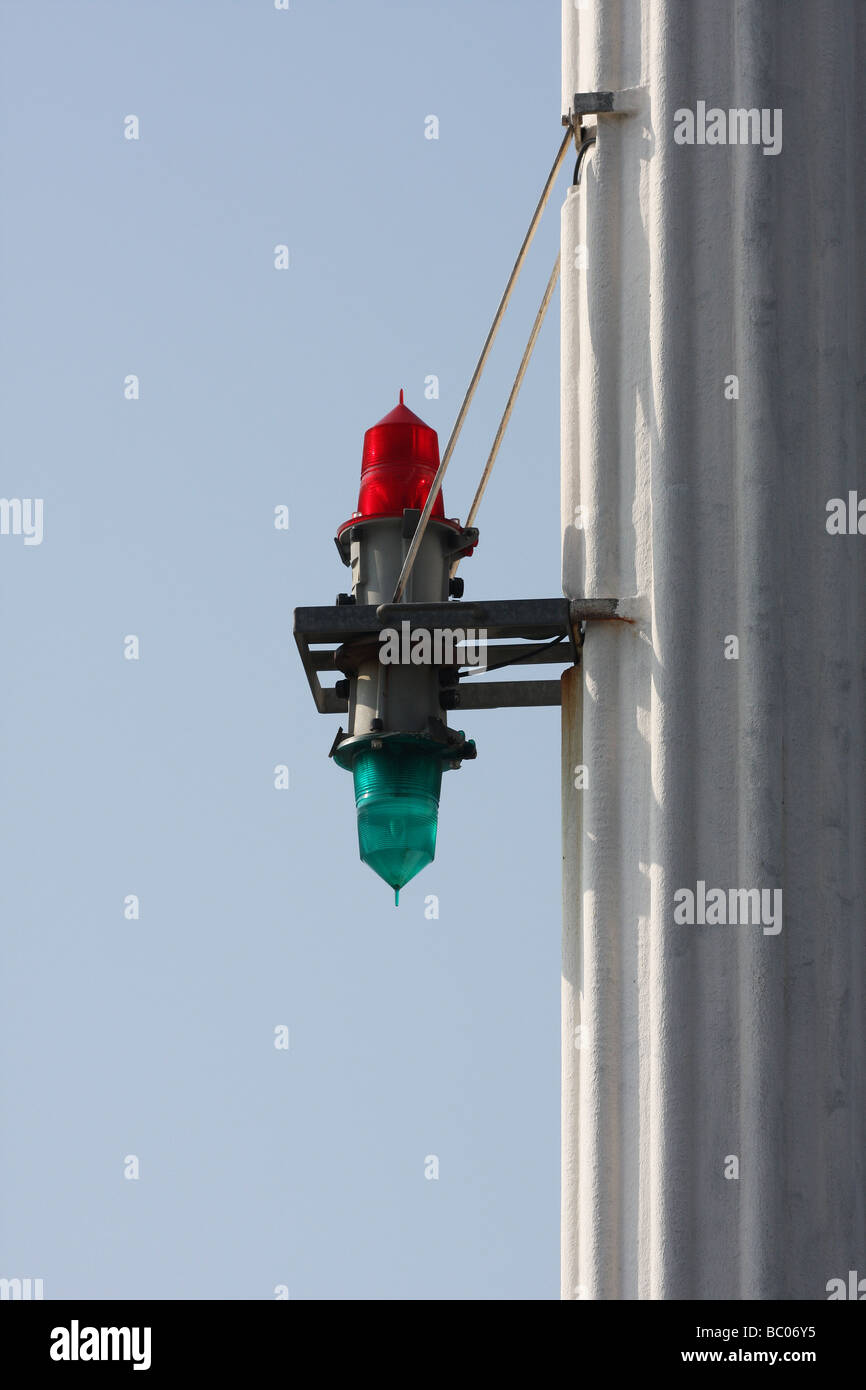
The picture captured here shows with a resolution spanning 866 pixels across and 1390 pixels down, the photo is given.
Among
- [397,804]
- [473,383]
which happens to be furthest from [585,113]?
[397,804]

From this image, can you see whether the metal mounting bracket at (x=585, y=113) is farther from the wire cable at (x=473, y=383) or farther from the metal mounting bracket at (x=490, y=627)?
the metal mounting bracket at (x=490, y=627)

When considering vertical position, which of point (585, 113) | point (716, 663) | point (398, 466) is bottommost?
point (716, 663)

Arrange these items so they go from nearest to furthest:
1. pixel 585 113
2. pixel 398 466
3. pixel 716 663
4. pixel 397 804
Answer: pixel 716 663 < pixel 397 804 < pixel 585 113 < pixel 398 466

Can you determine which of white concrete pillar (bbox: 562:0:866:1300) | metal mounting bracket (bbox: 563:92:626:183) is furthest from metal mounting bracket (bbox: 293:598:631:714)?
metal mounting bracket (bbox: 563:92:626:183)

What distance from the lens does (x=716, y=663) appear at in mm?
14727

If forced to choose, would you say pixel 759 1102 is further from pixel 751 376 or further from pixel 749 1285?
pixel 751 376

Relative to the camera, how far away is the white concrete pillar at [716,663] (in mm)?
13836

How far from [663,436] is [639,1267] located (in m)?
5.34

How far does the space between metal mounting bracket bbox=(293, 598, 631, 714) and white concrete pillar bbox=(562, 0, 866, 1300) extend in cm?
18

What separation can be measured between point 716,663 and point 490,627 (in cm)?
172

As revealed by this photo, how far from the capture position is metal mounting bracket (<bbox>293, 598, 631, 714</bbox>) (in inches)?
608

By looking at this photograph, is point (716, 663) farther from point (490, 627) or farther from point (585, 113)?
point (585, 113)
